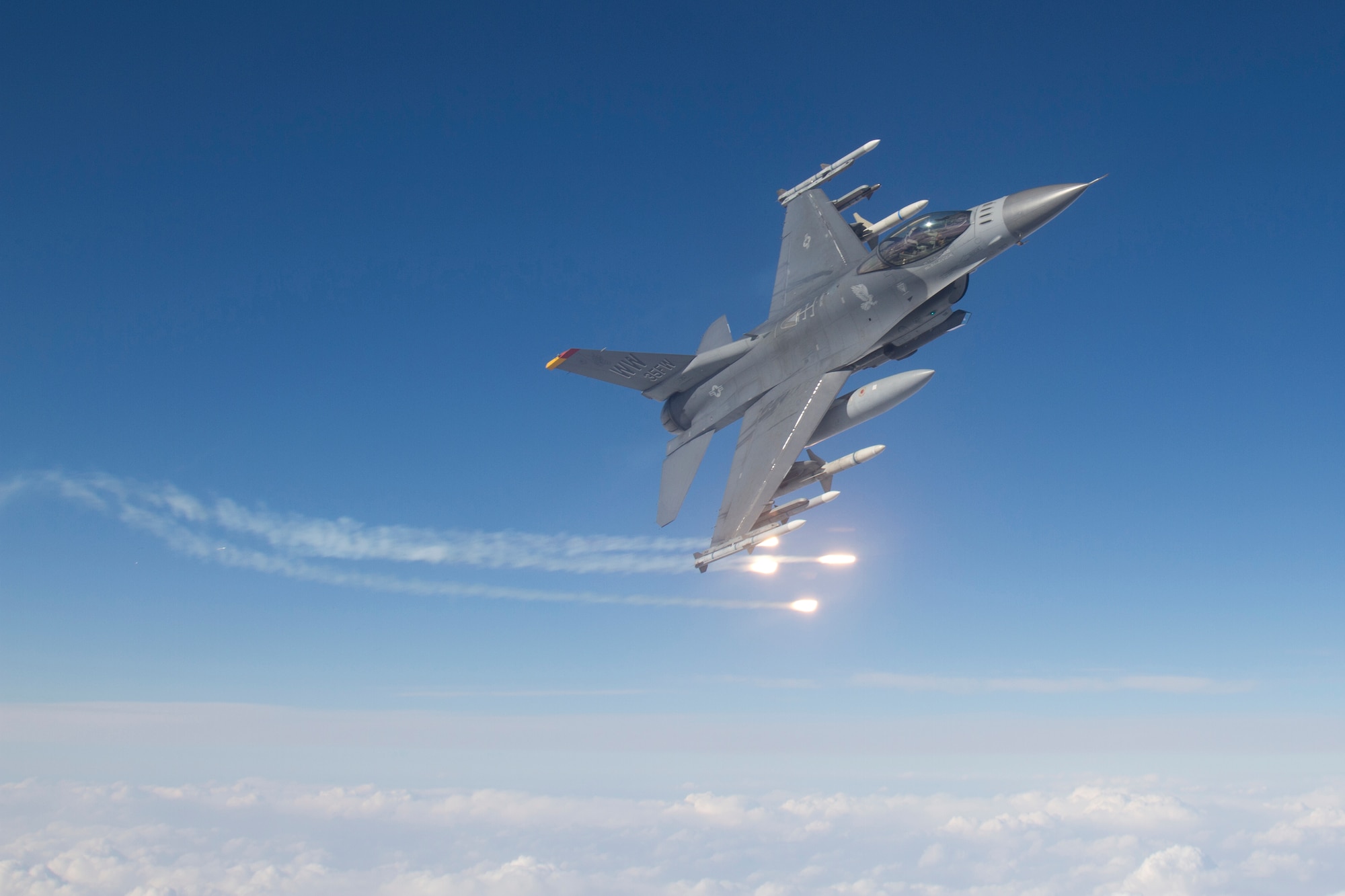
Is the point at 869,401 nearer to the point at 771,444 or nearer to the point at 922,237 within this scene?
the point at 771,444

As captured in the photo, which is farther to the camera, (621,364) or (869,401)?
(621,364)

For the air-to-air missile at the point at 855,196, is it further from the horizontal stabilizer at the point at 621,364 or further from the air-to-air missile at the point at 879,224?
the horizontal stabilizer at the point at 621,364

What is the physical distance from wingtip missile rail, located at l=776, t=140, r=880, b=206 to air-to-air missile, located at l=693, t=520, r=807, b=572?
60.6 feet

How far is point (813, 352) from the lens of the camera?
105 ft

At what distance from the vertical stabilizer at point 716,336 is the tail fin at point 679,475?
498 centimetres

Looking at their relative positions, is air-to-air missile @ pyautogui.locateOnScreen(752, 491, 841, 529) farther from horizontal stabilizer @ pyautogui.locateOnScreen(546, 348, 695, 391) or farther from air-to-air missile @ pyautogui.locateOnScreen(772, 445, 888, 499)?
horizontal stabilizer @ pyautogui.locateOnScreen(546, 348, 695, 391)

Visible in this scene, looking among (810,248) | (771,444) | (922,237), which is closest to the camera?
(922,237)

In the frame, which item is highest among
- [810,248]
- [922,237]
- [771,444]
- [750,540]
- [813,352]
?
[810,248]

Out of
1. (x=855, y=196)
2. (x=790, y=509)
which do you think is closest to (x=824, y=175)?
(x=855, y=196)

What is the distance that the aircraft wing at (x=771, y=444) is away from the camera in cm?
2906

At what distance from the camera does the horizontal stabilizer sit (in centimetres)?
3609

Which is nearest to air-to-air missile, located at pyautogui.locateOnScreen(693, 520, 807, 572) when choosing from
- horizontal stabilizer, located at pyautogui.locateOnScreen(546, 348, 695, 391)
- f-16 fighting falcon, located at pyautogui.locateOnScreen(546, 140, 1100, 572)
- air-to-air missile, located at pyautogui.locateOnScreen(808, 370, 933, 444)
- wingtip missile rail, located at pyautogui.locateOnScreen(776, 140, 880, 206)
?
f-16 fighting falcon, located at pyautogui.locateOnScreen(546, 140, 1100, 572)

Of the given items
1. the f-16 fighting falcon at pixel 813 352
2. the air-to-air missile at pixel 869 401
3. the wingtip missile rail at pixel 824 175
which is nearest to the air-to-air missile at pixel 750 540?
the f-16 fighting falcon at pixel 813 352

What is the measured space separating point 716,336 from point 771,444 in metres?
10.0
